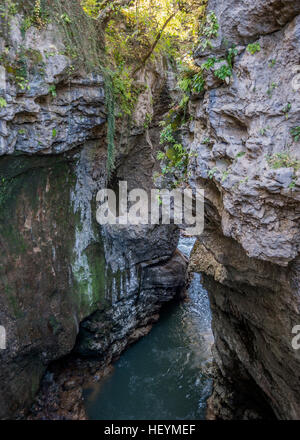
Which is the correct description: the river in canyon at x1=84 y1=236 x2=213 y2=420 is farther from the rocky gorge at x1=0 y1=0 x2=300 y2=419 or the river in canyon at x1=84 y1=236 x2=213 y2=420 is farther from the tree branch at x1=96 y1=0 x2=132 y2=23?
the tree branch at x1=96 y1=0 x2=132 y2=23

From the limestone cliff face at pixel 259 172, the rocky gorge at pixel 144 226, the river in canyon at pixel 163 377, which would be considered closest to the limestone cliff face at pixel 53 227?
the rocky gorge at pixel 144 226

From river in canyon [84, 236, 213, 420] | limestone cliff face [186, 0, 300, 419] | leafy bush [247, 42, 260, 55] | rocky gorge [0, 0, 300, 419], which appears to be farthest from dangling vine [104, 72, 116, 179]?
river in canyon [84, 236, 213, 420]

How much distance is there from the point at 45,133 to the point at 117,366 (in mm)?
7319

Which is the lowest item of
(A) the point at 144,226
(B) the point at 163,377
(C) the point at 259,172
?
(B) the point at 163,377

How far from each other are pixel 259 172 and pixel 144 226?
18.1 ft

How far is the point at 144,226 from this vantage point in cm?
884

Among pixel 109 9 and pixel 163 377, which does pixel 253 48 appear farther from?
pixel 163 377

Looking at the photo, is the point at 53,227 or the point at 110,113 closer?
the point at 53,227

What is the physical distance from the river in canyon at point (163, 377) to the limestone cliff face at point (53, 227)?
2.89ft

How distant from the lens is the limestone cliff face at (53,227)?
17.7 feet

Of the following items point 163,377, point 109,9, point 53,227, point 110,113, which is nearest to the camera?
point 109,9

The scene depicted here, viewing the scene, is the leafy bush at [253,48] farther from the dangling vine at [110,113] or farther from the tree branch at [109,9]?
the tree branch at [109,9]

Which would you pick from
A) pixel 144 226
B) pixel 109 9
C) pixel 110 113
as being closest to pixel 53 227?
pixel 144 226

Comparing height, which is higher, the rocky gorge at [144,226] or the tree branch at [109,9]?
the tree branch at [109,9]
